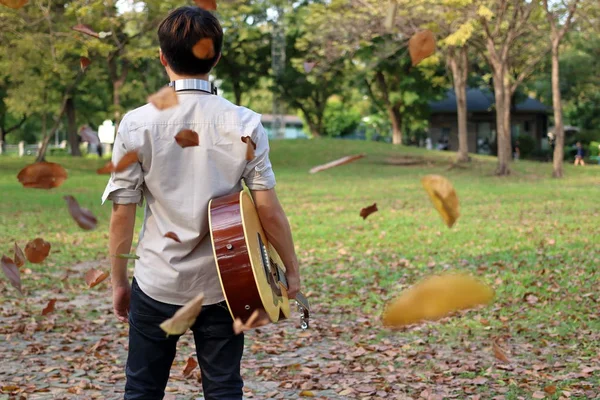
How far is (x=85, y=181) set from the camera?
81.4 feet

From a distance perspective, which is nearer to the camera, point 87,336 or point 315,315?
point 87,336

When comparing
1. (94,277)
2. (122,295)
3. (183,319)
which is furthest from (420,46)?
(94,277)

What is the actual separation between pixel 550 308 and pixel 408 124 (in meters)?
44.5

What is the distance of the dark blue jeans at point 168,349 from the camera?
107 inches

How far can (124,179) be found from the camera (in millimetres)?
2639

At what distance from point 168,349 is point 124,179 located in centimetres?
59

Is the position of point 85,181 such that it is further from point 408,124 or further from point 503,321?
point 408,124

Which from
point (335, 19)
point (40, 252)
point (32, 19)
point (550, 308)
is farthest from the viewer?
point (335, 19)

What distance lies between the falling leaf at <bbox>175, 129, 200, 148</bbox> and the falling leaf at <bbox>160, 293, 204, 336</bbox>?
1.53ft

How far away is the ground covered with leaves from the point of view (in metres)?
4.86

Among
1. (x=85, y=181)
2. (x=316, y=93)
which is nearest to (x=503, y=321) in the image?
(x=85, y=181)

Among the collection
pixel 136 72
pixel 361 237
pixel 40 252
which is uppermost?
pixel 136 72

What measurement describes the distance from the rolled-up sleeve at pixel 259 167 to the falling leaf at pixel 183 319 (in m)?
0.39

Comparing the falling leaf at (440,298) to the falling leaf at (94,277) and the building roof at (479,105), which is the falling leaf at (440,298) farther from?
the building roof at (479,105)
